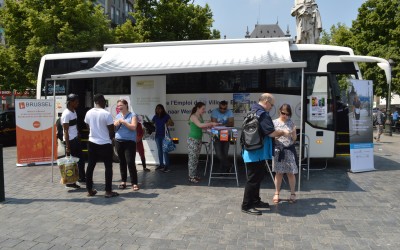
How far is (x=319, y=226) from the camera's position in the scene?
4.92 m

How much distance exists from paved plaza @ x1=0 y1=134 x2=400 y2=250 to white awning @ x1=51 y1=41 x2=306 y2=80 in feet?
7.66

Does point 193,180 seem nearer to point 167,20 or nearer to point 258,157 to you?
point 258,157

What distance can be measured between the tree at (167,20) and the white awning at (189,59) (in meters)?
14.3

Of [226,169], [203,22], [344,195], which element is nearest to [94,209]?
[226,169]

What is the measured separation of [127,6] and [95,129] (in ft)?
161

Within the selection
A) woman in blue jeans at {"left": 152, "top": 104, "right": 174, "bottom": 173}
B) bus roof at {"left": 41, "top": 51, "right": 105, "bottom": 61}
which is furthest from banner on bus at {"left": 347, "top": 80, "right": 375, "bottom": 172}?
bus roof at {"left": 41, "top": 51, "right": 105, "bottom": 61}

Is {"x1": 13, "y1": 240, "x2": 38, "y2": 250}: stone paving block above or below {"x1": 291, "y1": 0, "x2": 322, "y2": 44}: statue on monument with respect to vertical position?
below

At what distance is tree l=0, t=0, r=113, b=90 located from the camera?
59.8ft

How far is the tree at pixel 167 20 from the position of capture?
2273cm

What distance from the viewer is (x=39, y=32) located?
713 inches

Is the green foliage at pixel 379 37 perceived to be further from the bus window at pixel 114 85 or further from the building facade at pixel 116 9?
the building facade at pixel 116 9

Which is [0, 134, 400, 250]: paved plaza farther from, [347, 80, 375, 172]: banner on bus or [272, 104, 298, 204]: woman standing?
[347, 80, 375, 172]: banner on bus

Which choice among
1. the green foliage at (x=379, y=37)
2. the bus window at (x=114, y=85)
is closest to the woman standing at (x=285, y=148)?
the bus window at (x=114, y=85)

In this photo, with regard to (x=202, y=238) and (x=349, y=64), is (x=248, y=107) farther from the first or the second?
(x=202, y=238)
